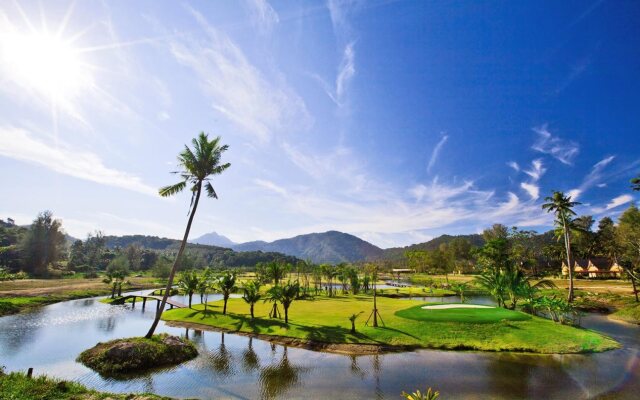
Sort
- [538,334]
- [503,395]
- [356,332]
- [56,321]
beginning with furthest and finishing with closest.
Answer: [56,321] < [356,332] < [538,334] < [503,395]

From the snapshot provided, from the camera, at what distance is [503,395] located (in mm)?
21047

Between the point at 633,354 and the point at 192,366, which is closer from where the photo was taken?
the point at 192,366

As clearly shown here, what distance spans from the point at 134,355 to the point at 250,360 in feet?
31.5

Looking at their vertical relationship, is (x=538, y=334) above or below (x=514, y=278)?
below

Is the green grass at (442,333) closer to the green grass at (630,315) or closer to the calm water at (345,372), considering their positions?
the calm water at (345,372)

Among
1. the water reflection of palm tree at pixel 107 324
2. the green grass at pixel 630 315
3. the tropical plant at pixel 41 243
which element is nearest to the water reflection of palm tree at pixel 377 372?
the water reflection of palm tree at pixel 107 324

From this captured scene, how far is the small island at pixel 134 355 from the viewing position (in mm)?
26375

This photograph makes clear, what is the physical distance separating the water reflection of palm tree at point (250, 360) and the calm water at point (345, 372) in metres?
0.09

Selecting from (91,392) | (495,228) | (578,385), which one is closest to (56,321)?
(91,392)

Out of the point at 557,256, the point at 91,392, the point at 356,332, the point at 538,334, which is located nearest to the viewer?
the point at 91,392

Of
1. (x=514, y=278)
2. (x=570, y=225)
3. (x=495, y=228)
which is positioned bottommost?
(x=514, y=278)

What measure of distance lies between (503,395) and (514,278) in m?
33.8

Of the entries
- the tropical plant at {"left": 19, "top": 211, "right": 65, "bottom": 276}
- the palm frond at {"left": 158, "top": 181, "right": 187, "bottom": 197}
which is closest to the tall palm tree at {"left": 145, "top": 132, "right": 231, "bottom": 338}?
the palm frond at {"left": 158, "top": 181, "right": 187, "bottom": 197}

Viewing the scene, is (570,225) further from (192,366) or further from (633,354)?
(192,366)
